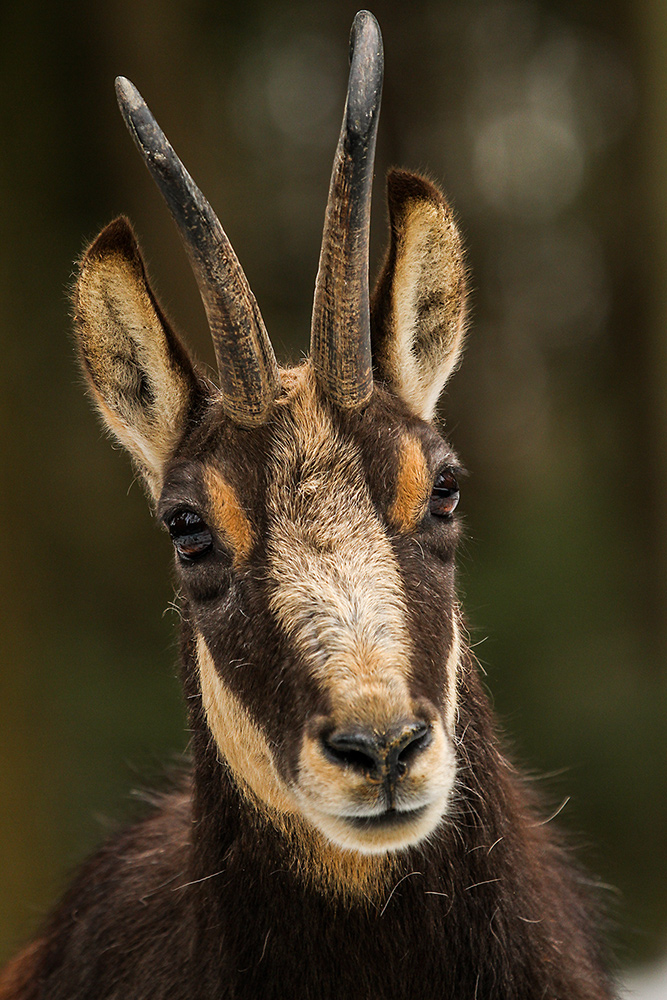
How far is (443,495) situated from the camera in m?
4.39

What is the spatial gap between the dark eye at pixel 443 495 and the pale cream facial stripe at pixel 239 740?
1.13 metres

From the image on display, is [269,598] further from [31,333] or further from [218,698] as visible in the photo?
[31,333]

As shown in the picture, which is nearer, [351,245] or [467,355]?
[351,245]

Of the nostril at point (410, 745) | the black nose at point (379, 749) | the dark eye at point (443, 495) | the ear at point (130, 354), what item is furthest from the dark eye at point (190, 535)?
the nostril at point (410, 745)

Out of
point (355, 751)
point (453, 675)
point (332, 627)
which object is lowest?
point (355, 751)

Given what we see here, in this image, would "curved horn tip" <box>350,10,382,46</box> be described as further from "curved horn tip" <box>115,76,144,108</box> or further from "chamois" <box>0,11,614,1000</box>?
"curved horn tip" <box>115,76,144,108</box>

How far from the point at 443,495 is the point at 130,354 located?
5.27 ft

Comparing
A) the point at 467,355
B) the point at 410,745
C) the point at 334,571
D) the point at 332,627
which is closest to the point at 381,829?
the point at 410,745

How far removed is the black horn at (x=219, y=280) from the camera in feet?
12.8

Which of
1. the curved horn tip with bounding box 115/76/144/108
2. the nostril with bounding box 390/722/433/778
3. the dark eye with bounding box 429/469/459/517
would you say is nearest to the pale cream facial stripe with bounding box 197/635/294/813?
the nostril with bounding box 390/722/433/778

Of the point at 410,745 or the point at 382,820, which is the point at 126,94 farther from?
the point at 382,820

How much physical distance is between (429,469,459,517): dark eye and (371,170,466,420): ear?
50cm

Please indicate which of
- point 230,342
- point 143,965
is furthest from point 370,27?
point 143,965

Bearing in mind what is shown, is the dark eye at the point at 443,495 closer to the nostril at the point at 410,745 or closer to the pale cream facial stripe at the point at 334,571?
the pale cream facial stripe at the point at 334,571
